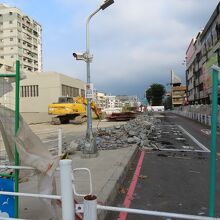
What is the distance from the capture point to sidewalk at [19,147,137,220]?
19.0 ft

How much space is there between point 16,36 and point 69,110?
293ft

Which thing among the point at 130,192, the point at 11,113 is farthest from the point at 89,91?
the point at 11,113

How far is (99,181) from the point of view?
25.8ft

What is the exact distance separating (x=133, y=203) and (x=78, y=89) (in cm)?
8481

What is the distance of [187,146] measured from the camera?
15992 mm

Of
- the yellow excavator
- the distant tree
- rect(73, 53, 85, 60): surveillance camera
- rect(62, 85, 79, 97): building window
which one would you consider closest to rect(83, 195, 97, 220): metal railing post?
rect(73, 53, 85, 60): surveillance camera

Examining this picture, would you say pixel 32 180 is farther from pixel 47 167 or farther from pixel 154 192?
pixel 47 167

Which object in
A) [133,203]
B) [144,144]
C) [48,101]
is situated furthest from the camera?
[48,101]

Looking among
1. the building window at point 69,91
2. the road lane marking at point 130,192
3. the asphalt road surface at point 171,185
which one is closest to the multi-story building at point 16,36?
the building window at point 69,91

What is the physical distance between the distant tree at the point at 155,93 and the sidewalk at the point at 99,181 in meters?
140

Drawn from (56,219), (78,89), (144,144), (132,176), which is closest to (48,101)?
(78,89)

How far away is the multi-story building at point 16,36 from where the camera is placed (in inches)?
4604

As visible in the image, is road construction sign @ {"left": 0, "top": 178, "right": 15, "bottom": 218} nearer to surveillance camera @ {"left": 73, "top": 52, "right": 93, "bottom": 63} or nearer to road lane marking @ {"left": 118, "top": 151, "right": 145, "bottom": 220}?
road lane marking @ {"left": 118, "top": 151, "right": 145, "bottom": 220}

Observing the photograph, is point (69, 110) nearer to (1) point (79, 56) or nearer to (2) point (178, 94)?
(1) point (79, 56)
